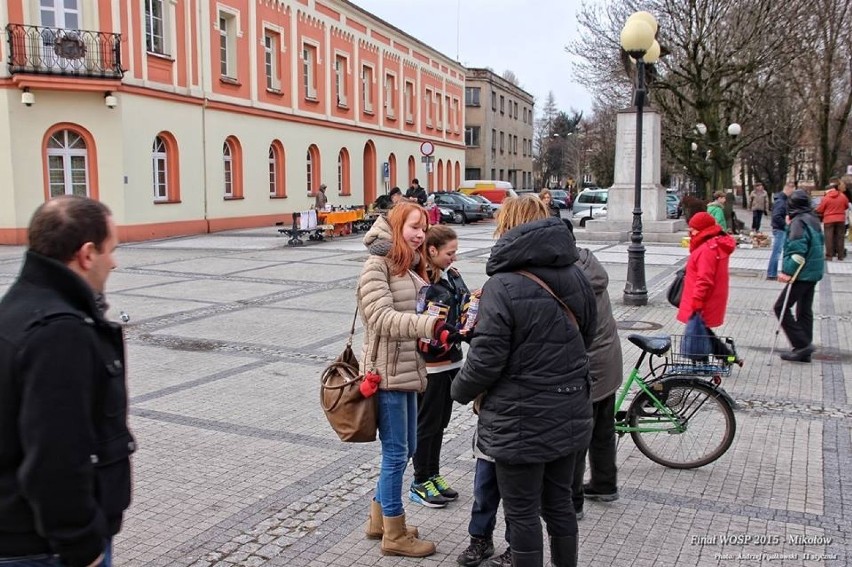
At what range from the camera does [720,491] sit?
498 cm

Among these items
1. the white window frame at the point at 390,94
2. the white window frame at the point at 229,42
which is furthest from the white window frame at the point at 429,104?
the white window frame at the point at 229,42

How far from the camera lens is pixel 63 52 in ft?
71.5

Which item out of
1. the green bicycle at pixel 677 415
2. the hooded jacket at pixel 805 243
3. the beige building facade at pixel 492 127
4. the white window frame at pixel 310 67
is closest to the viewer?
the green bicycle at pixel 677 415

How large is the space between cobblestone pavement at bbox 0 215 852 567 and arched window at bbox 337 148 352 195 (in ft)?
89.9

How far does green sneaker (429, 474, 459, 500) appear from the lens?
4.83 meters

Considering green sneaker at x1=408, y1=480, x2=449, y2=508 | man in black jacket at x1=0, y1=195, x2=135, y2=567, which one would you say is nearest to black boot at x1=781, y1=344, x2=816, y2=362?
green sneaker at x1=408, y1=480, x2=449, y2=508

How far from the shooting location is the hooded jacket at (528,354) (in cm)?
327

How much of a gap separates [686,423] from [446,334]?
2441 mm

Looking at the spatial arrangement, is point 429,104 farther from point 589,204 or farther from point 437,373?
point 437,373

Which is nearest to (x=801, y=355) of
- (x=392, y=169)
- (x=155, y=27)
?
(x=155, y=27)

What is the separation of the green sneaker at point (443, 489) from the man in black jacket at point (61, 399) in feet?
8.97

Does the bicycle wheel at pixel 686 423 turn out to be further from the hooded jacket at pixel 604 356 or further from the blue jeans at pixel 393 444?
the blue jeans at pixel 393 444

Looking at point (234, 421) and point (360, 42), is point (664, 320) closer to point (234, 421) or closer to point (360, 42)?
point (234, 421)

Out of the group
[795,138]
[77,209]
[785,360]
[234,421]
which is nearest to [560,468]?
[77,209]
